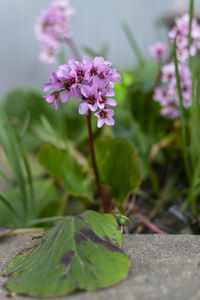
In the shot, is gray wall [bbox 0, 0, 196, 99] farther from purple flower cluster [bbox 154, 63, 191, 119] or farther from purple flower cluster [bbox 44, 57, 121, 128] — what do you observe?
purple flower cluster [bbox 44, 57, 121, 128]

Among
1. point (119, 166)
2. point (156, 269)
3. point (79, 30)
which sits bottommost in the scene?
point (156, 269)

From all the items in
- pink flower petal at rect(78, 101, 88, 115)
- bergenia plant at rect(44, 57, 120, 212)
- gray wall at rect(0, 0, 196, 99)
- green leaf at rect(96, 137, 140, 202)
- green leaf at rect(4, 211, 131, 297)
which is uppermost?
gray wall at rect(0, 0, 196, 99)

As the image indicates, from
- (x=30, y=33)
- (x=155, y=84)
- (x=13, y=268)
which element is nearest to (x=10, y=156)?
(x=13, y=268)

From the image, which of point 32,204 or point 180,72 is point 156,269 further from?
point 180,72

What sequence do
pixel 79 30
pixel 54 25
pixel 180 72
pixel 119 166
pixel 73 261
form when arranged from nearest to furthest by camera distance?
pixel 73 261 < pixel 119 166 < pixel 180 72 < pixel 54 25 < pixel 79 30

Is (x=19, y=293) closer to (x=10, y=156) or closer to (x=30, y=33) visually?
(x=10, y=156)

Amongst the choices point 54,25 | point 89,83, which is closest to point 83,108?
point 89,83

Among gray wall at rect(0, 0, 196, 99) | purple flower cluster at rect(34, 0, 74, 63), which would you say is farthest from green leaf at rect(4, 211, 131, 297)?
gray wall at rect(0, 0, 196, 99)
